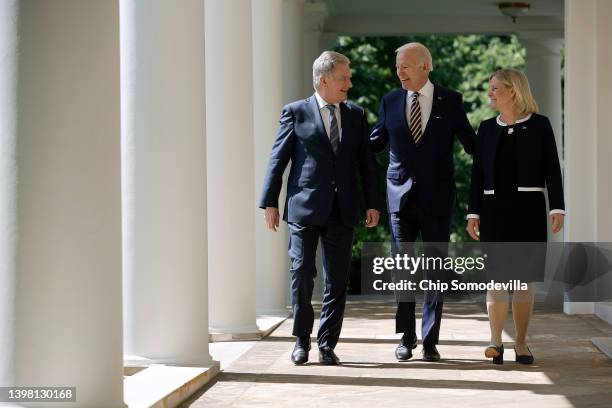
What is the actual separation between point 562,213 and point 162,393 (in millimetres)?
3586

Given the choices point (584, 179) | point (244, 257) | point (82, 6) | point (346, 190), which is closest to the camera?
point (82, 6)

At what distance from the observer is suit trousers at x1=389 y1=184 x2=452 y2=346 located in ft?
30.7

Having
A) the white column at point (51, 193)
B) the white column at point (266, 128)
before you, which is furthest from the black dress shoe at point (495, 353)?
the white column at point (266, 128)

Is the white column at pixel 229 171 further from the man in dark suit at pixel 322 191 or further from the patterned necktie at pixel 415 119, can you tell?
the patterned necktie at pixel 415 119

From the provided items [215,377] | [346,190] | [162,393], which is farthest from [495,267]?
[162,393]

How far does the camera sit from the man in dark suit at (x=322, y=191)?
30.2 ft

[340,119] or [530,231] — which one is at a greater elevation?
[340,119]

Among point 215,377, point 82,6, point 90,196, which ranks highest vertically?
point 82,6

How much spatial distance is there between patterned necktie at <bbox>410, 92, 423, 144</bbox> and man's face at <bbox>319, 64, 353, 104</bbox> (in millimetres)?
571

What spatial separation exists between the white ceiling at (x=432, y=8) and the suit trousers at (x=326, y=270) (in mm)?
13434

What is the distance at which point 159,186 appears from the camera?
832 cm

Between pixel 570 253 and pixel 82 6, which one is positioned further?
pixel 570 253

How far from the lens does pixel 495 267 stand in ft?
29.1

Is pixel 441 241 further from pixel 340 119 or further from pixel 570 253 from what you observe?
pixel 570 253
